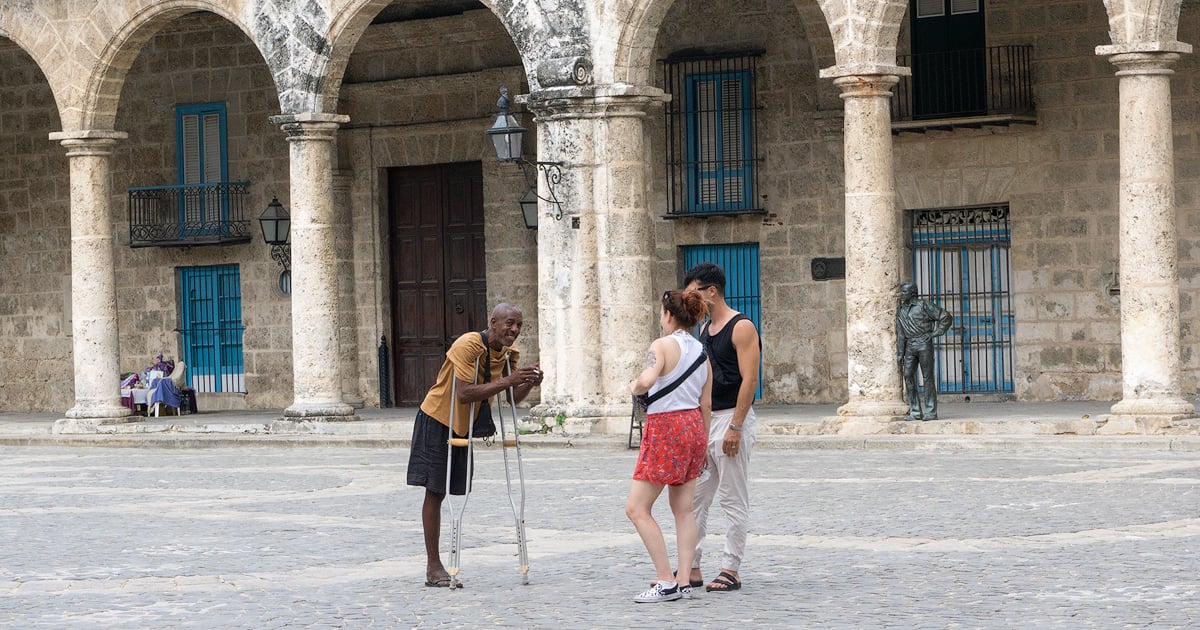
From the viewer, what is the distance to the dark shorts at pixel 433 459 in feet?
28.6

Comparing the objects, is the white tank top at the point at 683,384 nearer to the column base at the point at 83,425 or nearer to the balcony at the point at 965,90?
the balcony at the point at 965,90

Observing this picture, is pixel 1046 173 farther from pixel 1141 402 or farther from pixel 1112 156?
pixel 1141 402

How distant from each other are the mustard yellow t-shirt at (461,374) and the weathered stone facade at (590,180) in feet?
27.2

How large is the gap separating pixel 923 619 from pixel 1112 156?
42.3 feet

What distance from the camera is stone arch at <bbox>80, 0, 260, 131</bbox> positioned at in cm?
2047

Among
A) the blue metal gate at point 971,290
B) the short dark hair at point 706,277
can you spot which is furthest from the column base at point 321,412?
the short dark hair at point 706,277

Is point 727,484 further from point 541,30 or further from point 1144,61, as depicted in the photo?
point 541,30

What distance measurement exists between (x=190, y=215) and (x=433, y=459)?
16628 millimetres

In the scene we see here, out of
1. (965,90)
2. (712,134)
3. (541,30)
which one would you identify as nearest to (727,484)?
(541,30)

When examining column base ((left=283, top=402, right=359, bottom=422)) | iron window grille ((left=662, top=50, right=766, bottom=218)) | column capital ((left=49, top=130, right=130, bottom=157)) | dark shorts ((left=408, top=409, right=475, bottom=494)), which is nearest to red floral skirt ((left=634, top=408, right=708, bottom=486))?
dark shorts ((left=408, top=409, right=475, bottom=494))

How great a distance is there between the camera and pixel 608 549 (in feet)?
32.3

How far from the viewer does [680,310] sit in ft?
27.6

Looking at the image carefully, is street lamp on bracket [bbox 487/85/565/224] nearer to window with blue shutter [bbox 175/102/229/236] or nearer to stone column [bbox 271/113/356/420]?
stone column [bbox 271/113/356/420]

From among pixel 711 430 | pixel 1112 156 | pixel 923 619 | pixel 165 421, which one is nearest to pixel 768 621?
pixel 923 619
